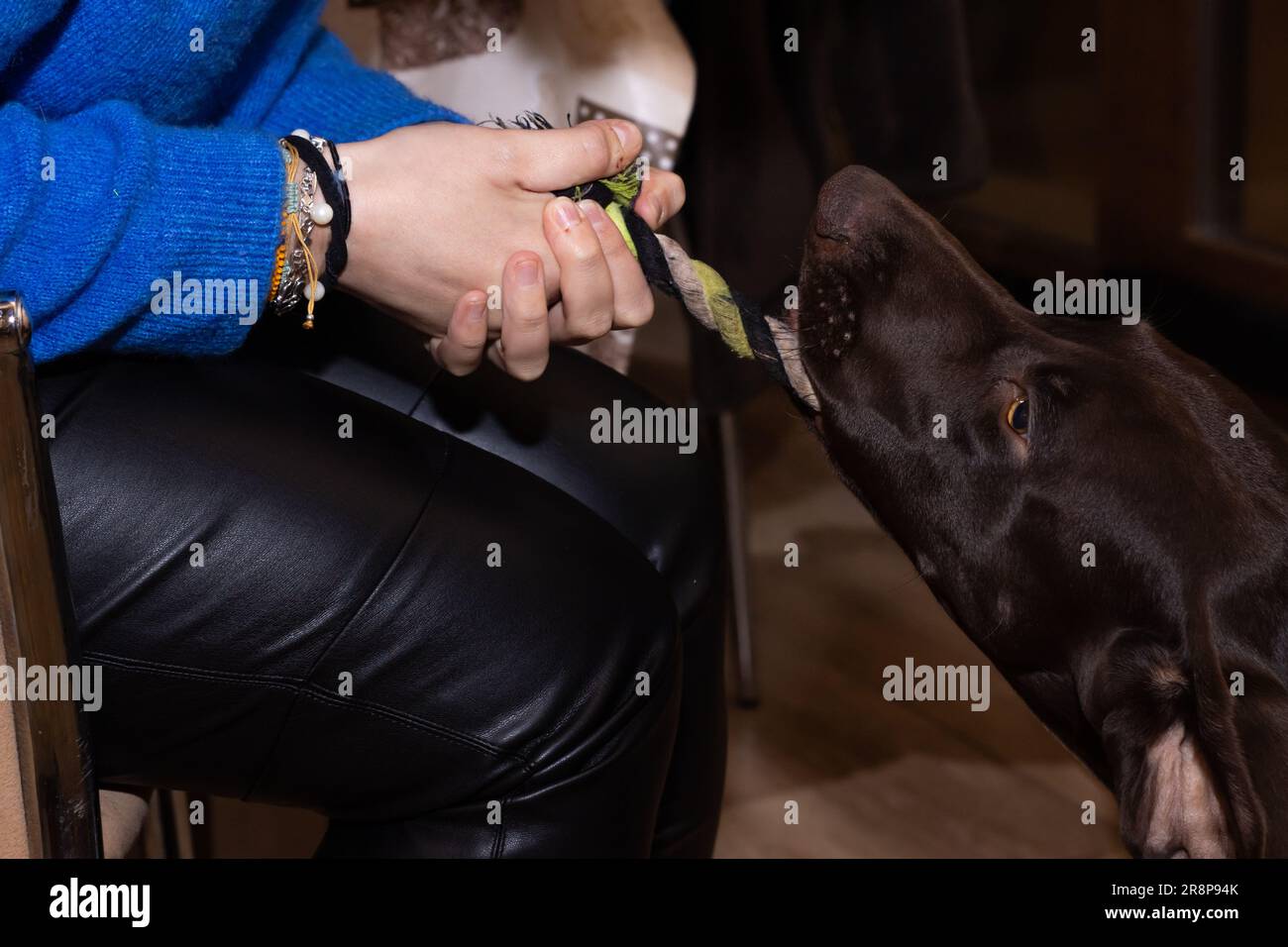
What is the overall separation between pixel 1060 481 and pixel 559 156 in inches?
18.3

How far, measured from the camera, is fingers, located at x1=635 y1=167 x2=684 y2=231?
3.49 feet

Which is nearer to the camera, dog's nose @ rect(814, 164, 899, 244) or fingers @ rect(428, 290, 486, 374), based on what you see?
fingers @ rect(428, 290, 486, 374)

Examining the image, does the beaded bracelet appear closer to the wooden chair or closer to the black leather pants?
the black leather pants

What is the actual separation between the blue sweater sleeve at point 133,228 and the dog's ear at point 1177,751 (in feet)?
2.27

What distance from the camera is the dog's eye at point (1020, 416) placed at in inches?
41.4

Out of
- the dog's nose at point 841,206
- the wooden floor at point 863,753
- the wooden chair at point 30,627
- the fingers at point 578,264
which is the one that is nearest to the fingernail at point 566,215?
the fingers at point 578,264

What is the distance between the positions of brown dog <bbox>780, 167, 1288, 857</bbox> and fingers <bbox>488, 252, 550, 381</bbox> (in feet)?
0.76

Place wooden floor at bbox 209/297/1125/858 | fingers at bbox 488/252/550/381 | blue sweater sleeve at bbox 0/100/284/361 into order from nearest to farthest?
blue sweater sleeve at bbox 0/100/284/361 < fingers at bbox 488/252/550/381 < wooden floor at bbox 209/297/1125/858

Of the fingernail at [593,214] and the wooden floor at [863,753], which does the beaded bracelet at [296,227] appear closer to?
the fingernail at [593,214]

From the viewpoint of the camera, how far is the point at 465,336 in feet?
3.10

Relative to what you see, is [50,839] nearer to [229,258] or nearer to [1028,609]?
[229,258]

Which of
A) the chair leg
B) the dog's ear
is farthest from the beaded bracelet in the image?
the chair leg

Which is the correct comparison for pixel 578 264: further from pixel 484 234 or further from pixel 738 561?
pixel 738 561
